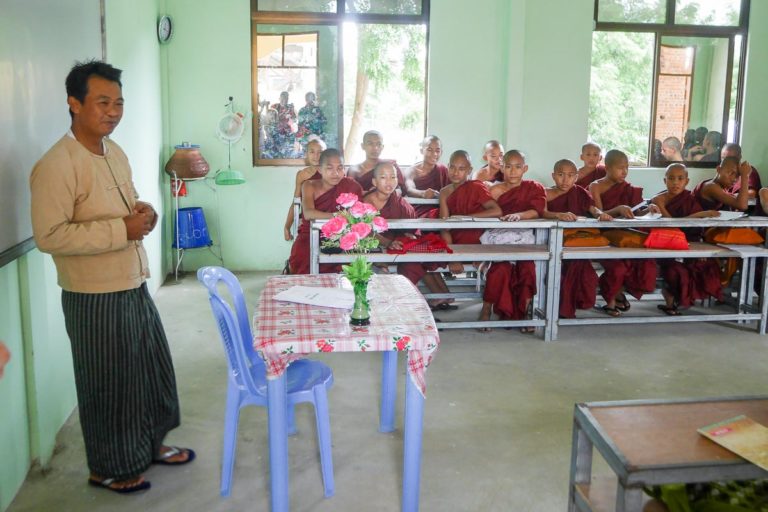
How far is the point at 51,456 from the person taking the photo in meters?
2.91

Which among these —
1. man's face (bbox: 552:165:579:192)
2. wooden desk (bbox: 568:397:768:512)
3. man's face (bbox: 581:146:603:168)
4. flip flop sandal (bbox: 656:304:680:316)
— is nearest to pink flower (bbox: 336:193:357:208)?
wooden desk (bbox: 568:397:768:512)

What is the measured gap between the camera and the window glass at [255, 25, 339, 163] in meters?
6.91

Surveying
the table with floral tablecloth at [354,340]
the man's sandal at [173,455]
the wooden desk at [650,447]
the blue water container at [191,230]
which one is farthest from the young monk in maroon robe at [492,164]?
the wooden desk at [650,447]

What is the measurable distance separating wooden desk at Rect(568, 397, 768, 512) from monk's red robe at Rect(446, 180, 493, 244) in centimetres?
318

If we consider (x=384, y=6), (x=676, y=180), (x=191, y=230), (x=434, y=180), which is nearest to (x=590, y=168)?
(x=676, y=180)

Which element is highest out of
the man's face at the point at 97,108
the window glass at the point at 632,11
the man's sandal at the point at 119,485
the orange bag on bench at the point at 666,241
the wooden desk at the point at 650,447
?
the window glass at the point at 632,11

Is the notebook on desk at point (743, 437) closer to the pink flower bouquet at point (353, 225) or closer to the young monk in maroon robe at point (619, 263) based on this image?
the pink flower bouquet at point (353, 225)

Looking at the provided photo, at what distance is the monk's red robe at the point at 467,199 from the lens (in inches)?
204

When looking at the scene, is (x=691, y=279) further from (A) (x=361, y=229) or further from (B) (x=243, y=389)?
(B) (x=243, y=389)

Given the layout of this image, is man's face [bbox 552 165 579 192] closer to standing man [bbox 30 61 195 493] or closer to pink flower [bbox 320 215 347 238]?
pink flower [bbox 320 215 347 238]

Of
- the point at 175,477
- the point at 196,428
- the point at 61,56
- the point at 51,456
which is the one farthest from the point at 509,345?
the point at 61,56

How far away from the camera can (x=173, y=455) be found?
2887 mm

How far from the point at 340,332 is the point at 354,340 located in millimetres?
67

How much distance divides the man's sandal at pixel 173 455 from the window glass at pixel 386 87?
465cm
